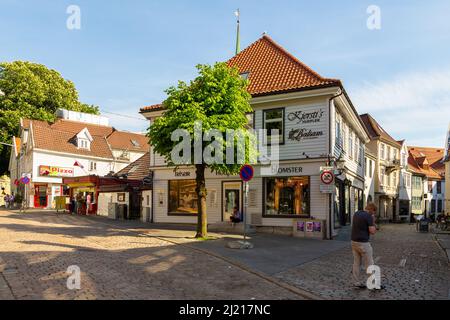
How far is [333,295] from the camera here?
7.63 m

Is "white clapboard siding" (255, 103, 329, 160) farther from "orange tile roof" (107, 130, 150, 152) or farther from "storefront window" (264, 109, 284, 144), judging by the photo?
"orange tile roof" (107, 130, 150, 152)

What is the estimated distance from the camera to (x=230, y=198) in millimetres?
20688

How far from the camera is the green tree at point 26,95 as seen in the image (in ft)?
149

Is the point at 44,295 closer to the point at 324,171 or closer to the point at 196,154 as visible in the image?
the point at 196,154

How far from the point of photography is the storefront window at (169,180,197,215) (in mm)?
21906

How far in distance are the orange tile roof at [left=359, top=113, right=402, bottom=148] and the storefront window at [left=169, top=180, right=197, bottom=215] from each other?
24891 millimetres

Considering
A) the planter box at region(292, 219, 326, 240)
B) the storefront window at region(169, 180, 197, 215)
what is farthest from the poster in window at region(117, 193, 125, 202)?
the planter box at region(292, 219, 326, 240)

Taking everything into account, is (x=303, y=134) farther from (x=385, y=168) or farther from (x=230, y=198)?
(x=385, y=168)

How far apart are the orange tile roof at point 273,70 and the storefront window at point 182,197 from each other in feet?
20.5

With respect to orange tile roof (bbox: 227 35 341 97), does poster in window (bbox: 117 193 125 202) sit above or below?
below

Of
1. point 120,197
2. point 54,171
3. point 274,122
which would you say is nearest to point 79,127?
point 54,171

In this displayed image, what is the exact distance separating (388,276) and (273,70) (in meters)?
13.7
